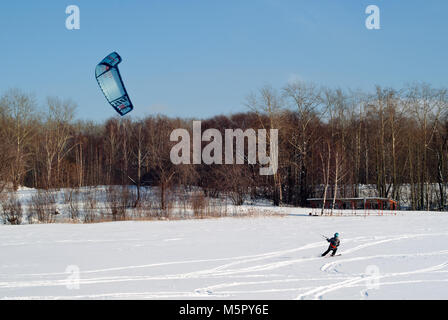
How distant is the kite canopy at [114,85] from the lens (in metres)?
12.4

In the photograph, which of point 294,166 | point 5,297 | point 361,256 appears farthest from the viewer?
point 294,166

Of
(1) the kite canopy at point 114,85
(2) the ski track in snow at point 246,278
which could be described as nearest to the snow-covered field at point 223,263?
(2) the ski track in snow at point 246,278

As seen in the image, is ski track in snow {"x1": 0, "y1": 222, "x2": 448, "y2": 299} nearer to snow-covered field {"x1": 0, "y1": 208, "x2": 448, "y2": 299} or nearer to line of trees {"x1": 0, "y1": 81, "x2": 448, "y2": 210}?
snow-covered field {"x1": 0, "y1": 208, "x2": 448, "y2": 299}

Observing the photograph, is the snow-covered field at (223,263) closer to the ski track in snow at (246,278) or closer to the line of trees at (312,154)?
the ski track in snow at (246,278)

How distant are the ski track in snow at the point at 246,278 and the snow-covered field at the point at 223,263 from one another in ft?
0.07

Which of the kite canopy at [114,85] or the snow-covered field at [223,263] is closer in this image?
the snow-covered field at [223,263]

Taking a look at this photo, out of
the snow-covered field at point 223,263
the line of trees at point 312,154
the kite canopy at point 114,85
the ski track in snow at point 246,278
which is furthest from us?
the line of trees at point 312,154

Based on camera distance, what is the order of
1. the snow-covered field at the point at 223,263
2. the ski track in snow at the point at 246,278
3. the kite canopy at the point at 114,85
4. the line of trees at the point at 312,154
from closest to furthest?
the ski track in snow at the point at 246,278 < the snow-covered field at the point at 223,263 < the kite canopy at the point at 114,85 < the line of trees at the point at 312,154

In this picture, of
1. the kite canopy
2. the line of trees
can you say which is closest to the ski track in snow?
the kite canopy

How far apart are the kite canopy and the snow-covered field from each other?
4364 mm

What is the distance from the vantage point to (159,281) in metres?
9.58

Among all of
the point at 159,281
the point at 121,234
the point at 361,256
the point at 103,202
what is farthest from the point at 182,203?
the point at 159,281

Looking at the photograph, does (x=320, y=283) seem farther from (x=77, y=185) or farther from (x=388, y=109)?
(x=388, y=109)
